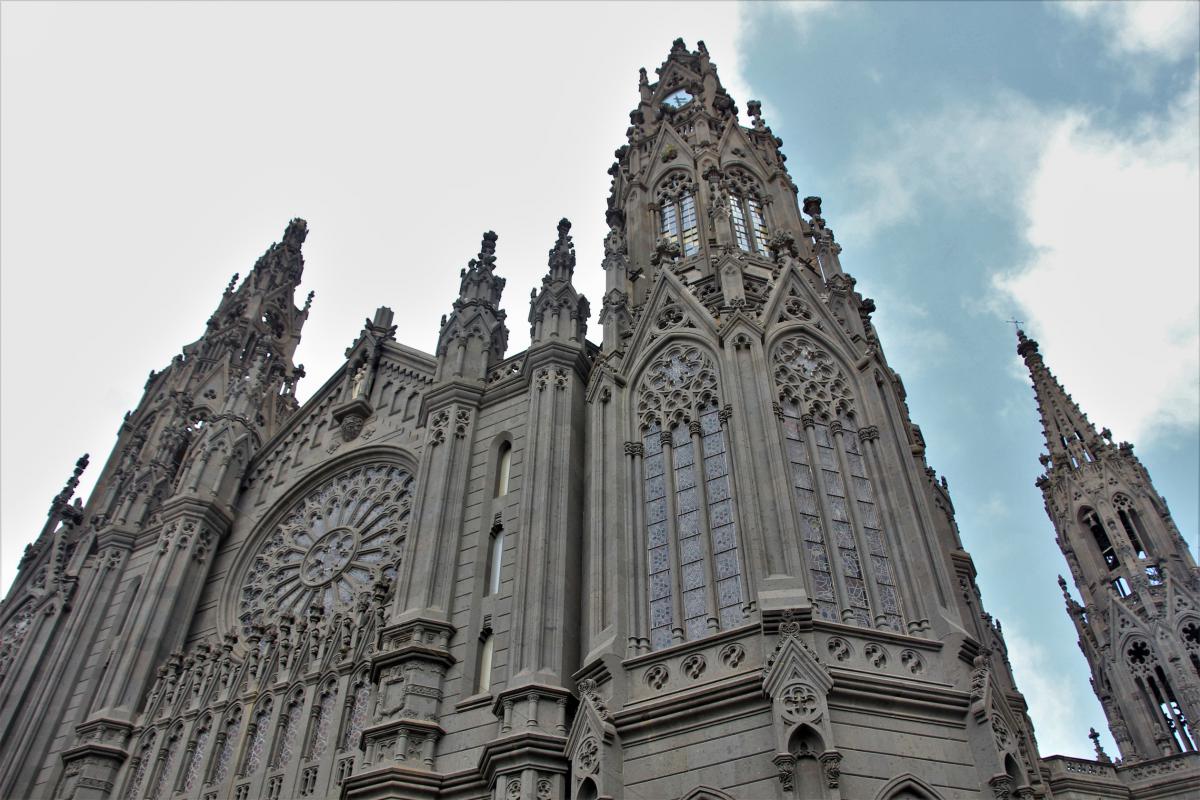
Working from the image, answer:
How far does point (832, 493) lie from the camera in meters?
17.1

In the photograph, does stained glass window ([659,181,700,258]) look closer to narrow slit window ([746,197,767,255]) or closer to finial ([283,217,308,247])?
narrow slit window ([746,197,767,255])

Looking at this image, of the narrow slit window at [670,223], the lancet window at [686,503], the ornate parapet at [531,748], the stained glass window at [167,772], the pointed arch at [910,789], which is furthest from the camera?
the narrow slit window at [670,223]

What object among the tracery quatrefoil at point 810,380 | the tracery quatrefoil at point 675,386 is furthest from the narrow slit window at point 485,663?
the tracery quatrefoil at point 810,380

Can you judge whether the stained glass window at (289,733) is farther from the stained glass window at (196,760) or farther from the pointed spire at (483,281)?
the pointed spire at (483,281)

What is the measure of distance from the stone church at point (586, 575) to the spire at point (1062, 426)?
1224 centimetres

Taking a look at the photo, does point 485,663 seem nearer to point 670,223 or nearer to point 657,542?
point 657,542

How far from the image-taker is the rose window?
75.9 ft

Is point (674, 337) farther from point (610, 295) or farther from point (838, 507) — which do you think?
point (838, 507)

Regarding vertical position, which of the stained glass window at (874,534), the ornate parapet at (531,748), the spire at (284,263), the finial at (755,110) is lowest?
the ornate parapet at (531,748)

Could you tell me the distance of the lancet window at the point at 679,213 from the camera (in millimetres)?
24938

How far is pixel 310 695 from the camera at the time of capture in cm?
1927

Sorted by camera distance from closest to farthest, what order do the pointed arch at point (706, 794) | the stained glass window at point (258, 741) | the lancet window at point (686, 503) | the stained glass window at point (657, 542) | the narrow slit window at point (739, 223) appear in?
the pointed arch at point (706, 794)
the lancet window at point (686, 503)
the stained glass window at point (657, 542)
the stained glass window at point (258, 741)
the narrow slit window at point (739, 223)

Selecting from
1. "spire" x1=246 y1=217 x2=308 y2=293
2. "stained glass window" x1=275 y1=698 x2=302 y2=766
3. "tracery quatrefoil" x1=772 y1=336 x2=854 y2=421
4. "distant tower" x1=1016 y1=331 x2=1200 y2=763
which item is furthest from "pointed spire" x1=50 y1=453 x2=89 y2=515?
"distant tower" x1=1016 y1=331 x2=1200 y2=763

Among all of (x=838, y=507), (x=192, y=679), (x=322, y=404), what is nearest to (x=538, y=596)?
(x=838, y=507)
